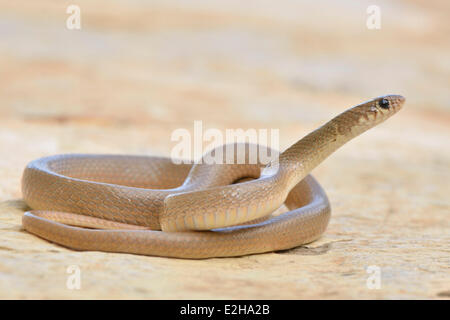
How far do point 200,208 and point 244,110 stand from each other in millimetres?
7542

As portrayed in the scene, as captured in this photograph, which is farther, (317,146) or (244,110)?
(244,110)

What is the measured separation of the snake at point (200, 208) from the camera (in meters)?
4.02

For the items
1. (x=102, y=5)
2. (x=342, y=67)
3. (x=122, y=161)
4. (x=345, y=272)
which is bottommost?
(x=345, y=272)

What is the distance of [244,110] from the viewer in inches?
451

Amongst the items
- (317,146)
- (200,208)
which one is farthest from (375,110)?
(200,208)

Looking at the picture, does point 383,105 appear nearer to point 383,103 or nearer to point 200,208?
point 383,103

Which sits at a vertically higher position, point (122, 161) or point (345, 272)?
point (122, 161)

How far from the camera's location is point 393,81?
594 inches

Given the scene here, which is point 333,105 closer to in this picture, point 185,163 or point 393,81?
point 393,81

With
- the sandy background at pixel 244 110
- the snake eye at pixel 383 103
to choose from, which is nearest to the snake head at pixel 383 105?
the snake eye at pixel 383 103

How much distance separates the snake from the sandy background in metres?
0.13

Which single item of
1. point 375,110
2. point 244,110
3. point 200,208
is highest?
point 375,110

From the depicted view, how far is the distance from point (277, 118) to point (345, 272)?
768 centimetres

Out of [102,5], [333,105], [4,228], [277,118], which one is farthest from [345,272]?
[102,5]
